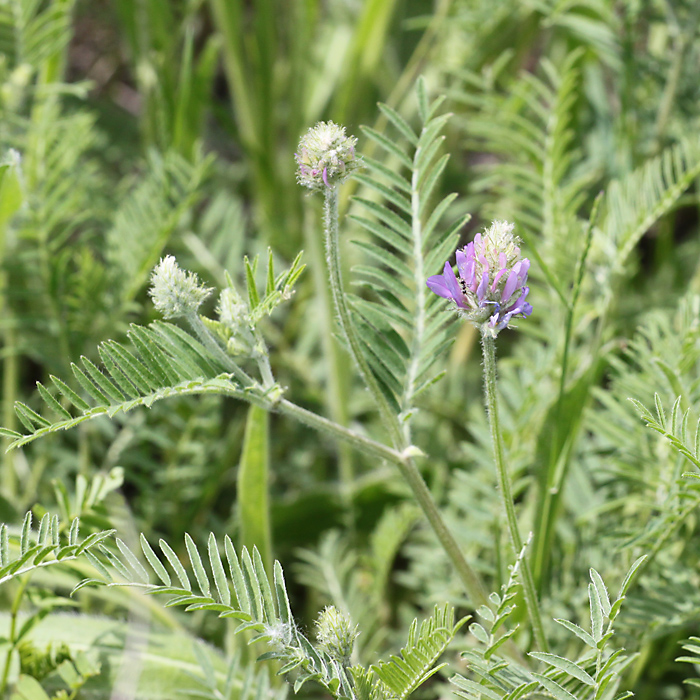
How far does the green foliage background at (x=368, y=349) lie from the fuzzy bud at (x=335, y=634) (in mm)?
34

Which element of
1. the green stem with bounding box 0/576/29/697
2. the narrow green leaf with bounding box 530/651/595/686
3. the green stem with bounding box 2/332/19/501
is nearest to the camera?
the narrow green leaf with bounding box 530/651/595/686

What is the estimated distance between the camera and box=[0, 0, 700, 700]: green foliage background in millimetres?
749

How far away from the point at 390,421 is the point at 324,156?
0.23m

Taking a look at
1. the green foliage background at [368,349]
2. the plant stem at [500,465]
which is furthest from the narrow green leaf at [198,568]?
the plant stem at [500,465]

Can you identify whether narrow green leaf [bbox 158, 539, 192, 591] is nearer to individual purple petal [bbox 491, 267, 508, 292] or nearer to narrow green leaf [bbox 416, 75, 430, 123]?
individual purple petal [bbox 491, 267, 508, 292]

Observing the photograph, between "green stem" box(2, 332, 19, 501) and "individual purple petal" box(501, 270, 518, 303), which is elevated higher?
"green stem" box(2, 332, 19, 501)

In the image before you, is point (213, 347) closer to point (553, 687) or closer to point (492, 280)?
point (492, 280)

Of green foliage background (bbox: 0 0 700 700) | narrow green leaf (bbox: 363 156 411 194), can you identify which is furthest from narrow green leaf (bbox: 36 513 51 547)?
narrow green leaf (bbox: 363 156 411 194)

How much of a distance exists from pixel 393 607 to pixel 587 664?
642 mm

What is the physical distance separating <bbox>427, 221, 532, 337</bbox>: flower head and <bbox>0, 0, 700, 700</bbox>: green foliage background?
9 cm

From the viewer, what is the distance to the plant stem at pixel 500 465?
1.81 ft

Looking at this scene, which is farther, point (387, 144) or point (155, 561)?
point (387, 144)

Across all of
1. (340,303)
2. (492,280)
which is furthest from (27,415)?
(492,280)

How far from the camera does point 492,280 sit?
0.53 m
